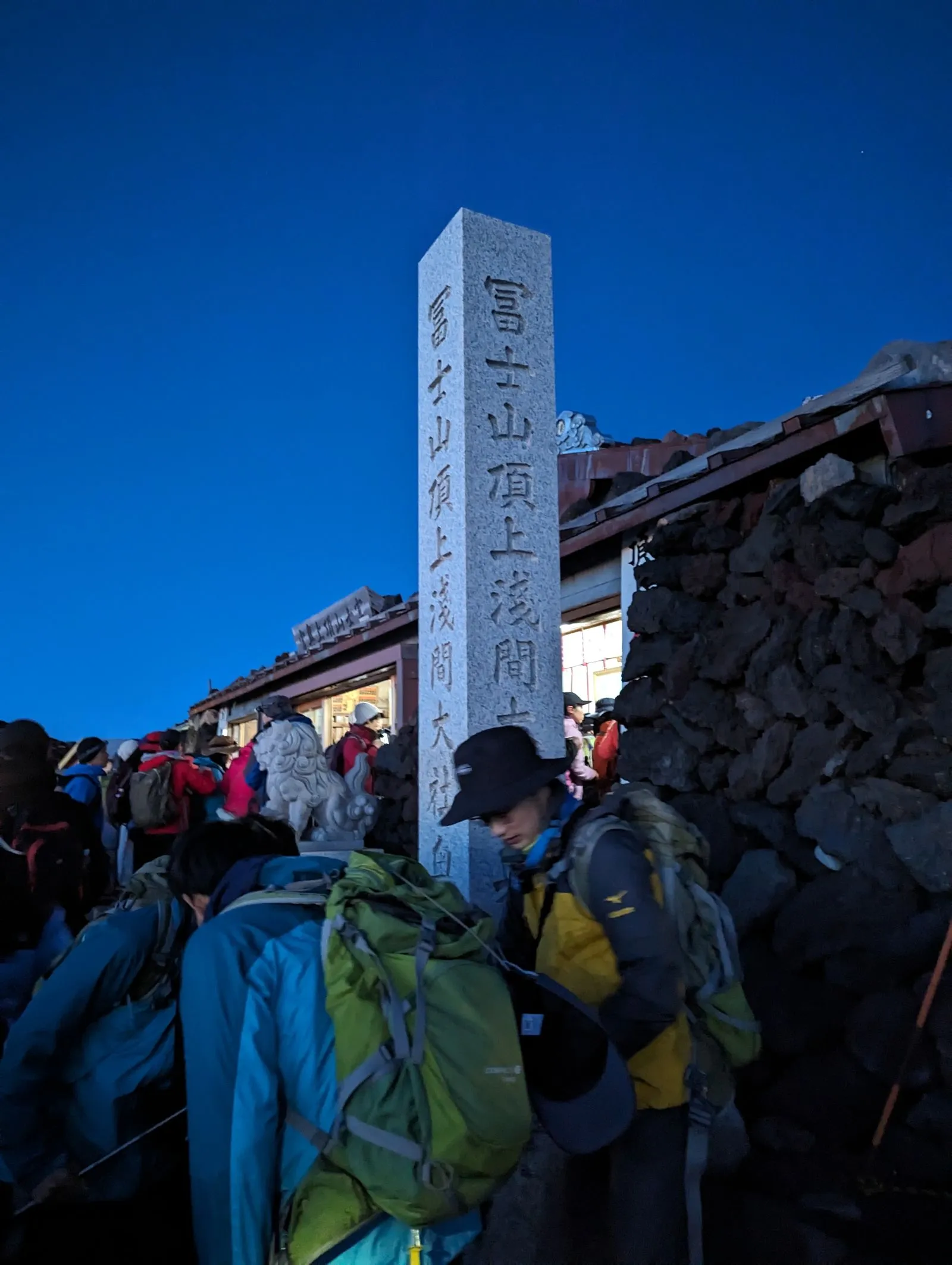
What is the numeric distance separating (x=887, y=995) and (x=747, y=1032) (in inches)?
80.9

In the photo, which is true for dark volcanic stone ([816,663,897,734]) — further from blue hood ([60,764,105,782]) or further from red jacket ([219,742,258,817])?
blue hood ([60,764,105,782])

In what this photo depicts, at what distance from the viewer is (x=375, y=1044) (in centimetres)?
160

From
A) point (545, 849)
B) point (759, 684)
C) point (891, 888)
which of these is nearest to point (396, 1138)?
point (545, 849)

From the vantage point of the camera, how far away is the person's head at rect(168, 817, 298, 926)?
222 cm

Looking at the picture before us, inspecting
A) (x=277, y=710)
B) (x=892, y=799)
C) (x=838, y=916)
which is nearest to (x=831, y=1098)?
(x=838, y=916)

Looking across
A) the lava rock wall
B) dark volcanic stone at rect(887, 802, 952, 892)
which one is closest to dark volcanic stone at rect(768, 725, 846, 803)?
the lava rock wall

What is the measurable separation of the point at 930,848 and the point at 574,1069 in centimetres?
302

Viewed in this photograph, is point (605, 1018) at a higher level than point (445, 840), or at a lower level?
lower

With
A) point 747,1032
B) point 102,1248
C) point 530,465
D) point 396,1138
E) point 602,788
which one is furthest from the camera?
point 602,788

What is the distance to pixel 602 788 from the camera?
826 cm

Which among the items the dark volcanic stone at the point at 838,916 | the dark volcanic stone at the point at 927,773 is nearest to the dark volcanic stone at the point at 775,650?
the dark volcanic stone at the point at 927,773

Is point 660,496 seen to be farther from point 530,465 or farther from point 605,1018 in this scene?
point 605,1018

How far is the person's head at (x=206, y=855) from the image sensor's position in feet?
7.27

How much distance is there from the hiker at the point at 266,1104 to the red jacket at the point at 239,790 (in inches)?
221
